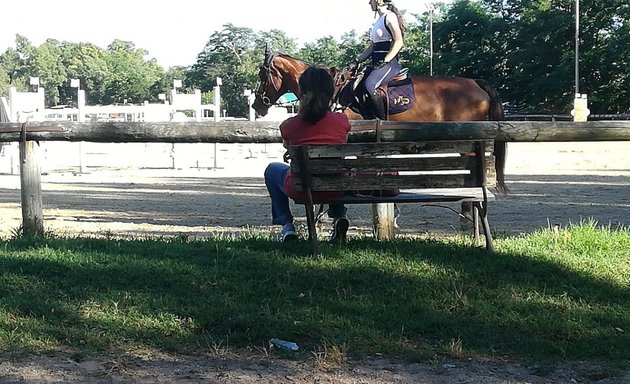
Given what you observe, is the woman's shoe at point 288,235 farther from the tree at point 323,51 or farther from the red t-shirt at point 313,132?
the tree at point 323,51

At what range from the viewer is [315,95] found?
650cm

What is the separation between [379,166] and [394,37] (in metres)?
3.92

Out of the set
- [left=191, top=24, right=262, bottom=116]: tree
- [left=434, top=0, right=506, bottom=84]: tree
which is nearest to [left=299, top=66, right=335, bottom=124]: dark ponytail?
[left=434, top=0, right=506, bottom=84]: tree

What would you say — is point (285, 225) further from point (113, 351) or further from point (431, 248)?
point (113, 351)

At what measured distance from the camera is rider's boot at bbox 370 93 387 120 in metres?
10.5

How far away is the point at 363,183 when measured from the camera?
20.7ft

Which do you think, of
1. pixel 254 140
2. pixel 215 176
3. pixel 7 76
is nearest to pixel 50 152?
pixel 215 176

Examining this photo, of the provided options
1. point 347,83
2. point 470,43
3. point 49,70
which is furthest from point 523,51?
point 49,70

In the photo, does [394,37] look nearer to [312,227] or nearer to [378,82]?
[378,82]

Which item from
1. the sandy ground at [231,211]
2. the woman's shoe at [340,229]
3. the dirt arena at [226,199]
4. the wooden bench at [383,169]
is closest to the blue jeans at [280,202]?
the woman's shoe at [340,229]

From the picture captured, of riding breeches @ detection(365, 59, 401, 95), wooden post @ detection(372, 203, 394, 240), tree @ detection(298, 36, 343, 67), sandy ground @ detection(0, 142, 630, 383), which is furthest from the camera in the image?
tree @ detection(298, 36, 343, 67)

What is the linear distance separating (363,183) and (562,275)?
159 cm

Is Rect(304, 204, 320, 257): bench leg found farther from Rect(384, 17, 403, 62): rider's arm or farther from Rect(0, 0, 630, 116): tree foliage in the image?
Rect(0, 0, 630, 116): tree foliage

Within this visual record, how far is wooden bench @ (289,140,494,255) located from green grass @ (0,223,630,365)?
1.36 feet
